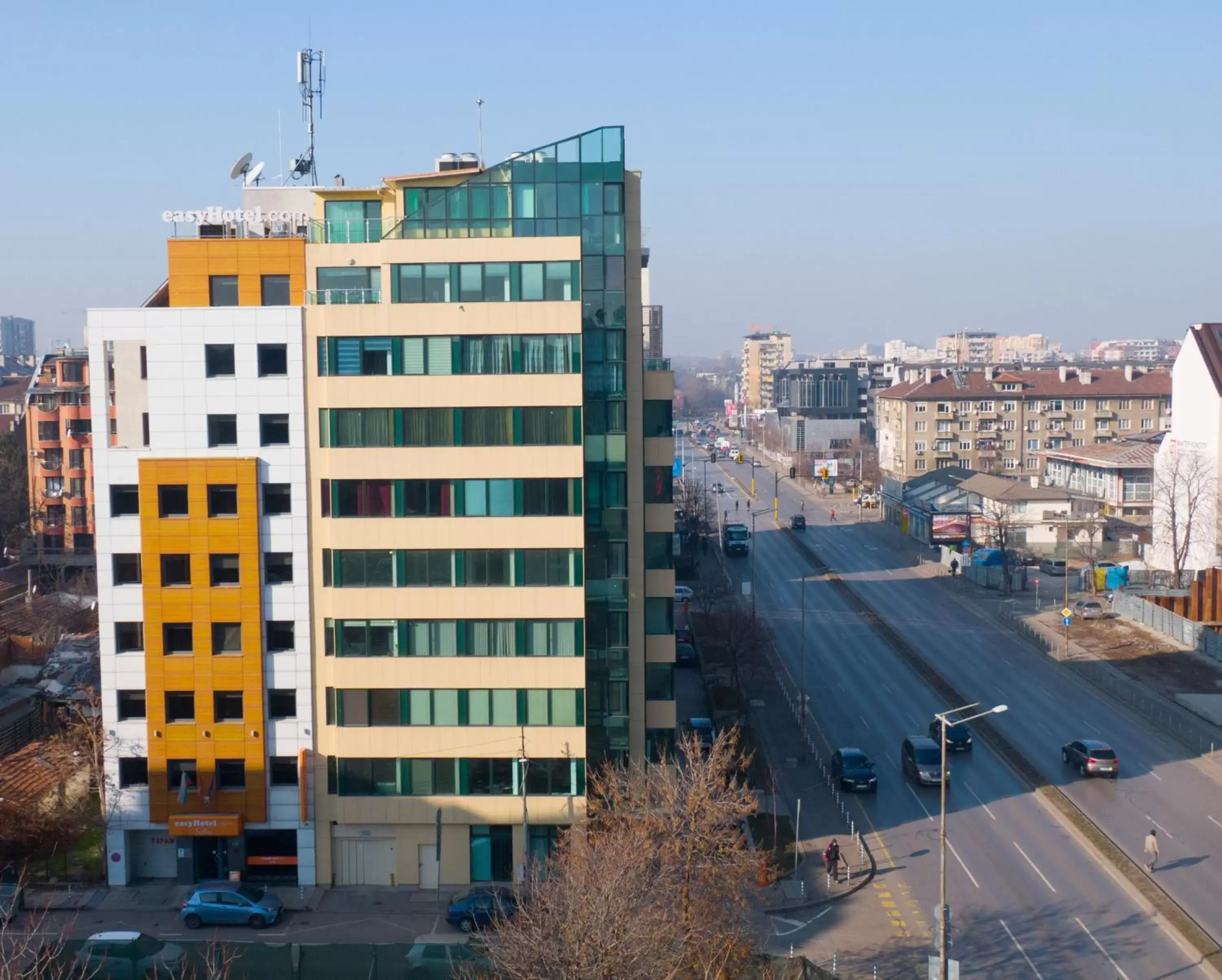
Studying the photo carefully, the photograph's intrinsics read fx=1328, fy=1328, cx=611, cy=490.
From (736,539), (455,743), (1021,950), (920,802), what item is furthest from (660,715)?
(736,539)

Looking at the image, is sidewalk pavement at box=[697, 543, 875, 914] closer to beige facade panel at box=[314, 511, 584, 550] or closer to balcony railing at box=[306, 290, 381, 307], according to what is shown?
beige facade panel at box=[314, 511, 584, 550]

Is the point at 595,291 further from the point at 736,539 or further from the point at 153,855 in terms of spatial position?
the point at 736,539

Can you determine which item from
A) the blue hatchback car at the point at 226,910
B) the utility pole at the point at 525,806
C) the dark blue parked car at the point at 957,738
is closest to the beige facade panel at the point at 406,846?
the utility pole at the point at 525,806

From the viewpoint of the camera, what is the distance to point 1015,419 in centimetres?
15012

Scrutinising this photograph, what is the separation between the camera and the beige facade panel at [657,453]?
42750mm

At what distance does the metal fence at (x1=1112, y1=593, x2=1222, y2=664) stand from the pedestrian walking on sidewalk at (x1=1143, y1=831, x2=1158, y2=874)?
101 feet

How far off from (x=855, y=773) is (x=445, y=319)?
23495mm

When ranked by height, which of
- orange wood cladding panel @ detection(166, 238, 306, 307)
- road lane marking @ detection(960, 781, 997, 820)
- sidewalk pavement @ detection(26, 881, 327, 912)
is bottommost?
sidewalk pavement @ detection(26, 881, 327, 912)

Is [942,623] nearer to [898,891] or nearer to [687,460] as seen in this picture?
[898,891]

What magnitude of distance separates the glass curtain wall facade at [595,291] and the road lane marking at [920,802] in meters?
12.9

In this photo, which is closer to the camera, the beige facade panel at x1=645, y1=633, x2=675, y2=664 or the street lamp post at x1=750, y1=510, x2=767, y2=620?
the beige facade panel at x1=645, y1=633, x2=675, y2=664

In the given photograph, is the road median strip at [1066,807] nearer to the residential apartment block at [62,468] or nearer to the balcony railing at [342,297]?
the balcony railing at [342,297]

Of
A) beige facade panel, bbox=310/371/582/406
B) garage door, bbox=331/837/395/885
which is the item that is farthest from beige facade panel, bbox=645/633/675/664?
garage door, bbox=331/837/395/885

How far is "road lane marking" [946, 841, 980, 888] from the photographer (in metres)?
41.0
